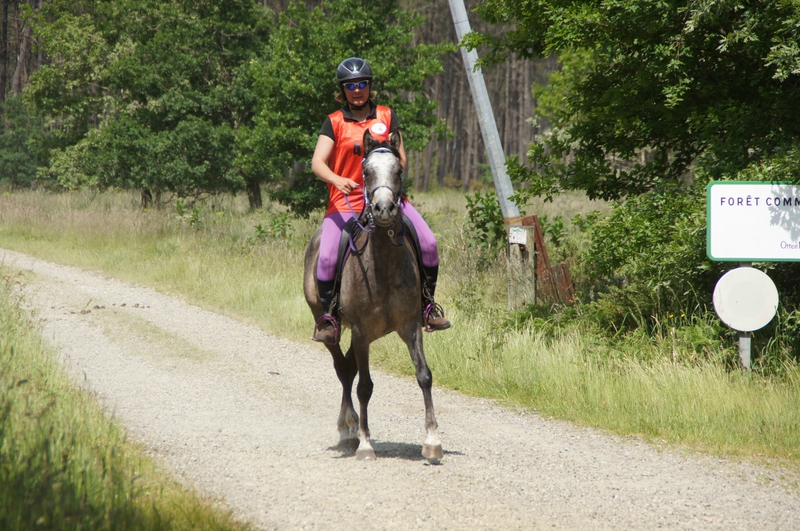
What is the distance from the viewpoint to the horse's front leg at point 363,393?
19.2ft

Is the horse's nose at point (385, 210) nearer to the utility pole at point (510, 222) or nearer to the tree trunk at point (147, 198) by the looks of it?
the utility pole at point (510, 222)

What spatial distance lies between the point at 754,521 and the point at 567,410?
8.78ft

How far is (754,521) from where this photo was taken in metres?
4.64

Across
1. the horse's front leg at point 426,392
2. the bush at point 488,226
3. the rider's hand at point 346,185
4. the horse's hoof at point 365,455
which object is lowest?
the horse's hoof at point 365,455

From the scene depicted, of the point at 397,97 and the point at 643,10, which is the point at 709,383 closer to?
the point at 643,10

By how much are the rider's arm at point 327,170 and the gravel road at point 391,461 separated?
2.06m

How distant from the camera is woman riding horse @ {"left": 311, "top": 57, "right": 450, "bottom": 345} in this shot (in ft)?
20.2

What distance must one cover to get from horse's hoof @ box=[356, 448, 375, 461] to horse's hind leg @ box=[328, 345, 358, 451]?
0.40 m

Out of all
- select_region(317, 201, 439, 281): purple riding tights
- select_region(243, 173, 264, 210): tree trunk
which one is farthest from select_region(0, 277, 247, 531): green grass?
select_region(243, 173, 264, 210): tree trunk

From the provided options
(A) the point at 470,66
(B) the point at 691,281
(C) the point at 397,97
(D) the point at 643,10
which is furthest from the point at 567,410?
(C) the point at 397,97

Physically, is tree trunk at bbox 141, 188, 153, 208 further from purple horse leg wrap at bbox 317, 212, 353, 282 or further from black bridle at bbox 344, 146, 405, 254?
black bridle at bbox 344, 146, 405, 254

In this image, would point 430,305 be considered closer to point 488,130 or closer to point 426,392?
point 426,392

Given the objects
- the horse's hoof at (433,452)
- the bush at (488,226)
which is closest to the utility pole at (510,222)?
the bush at (488,226)

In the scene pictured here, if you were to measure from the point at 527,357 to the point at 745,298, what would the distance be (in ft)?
7.75
